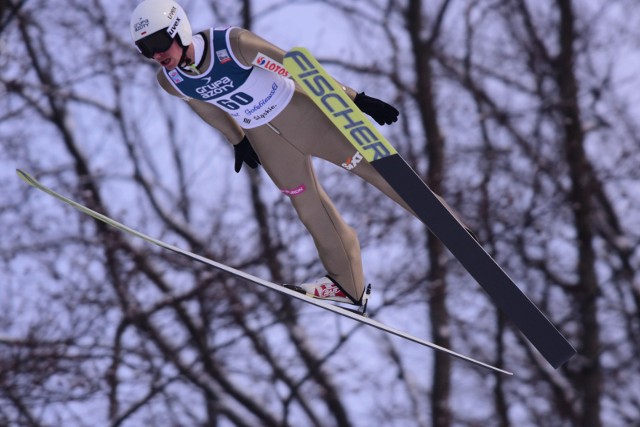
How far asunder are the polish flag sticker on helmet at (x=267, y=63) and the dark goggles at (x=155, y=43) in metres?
0.38

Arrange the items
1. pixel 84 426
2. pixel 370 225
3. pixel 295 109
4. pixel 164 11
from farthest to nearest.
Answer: pixel 370 225
pixel 84 426
pixel 295 109
pixel 164 11

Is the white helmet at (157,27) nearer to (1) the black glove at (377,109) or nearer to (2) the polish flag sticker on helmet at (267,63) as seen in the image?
(2) the polish flag sticker on helmet at (267,63)

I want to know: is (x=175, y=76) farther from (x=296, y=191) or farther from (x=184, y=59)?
(x=296, y=191)

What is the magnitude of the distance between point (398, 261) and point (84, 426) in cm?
436

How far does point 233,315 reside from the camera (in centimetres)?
1253

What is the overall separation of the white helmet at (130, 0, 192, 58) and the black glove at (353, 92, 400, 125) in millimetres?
833

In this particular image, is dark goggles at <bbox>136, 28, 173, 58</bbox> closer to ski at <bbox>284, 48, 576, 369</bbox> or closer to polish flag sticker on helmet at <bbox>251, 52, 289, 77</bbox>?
polish flag sticker on helmet at <bbox>251, 52, 289, 77</bbox>

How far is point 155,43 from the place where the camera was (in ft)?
14.7

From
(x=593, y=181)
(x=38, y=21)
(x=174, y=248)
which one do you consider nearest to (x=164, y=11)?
(x=174, y=248)

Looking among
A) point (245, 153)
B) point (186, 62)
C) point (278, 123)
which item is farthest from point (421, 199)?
point (186, 62)

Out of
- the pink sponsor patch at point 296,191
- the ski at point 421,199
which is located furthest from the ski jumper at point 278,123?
the ski at point 421,199

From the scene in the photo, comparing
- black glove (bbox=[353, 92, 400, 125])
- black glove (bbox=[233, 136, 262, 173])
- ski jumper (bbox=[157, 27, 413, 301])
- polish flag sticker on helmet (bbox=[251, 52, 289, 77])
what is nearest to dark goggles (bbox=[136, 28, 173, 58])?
ski jumper (bbox=[157, 27, 413, 301])

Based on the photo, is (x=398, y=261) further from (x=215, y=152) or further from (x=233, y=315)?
(x=215, y=152)

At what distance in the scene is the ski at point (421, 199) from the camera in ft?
15.1
